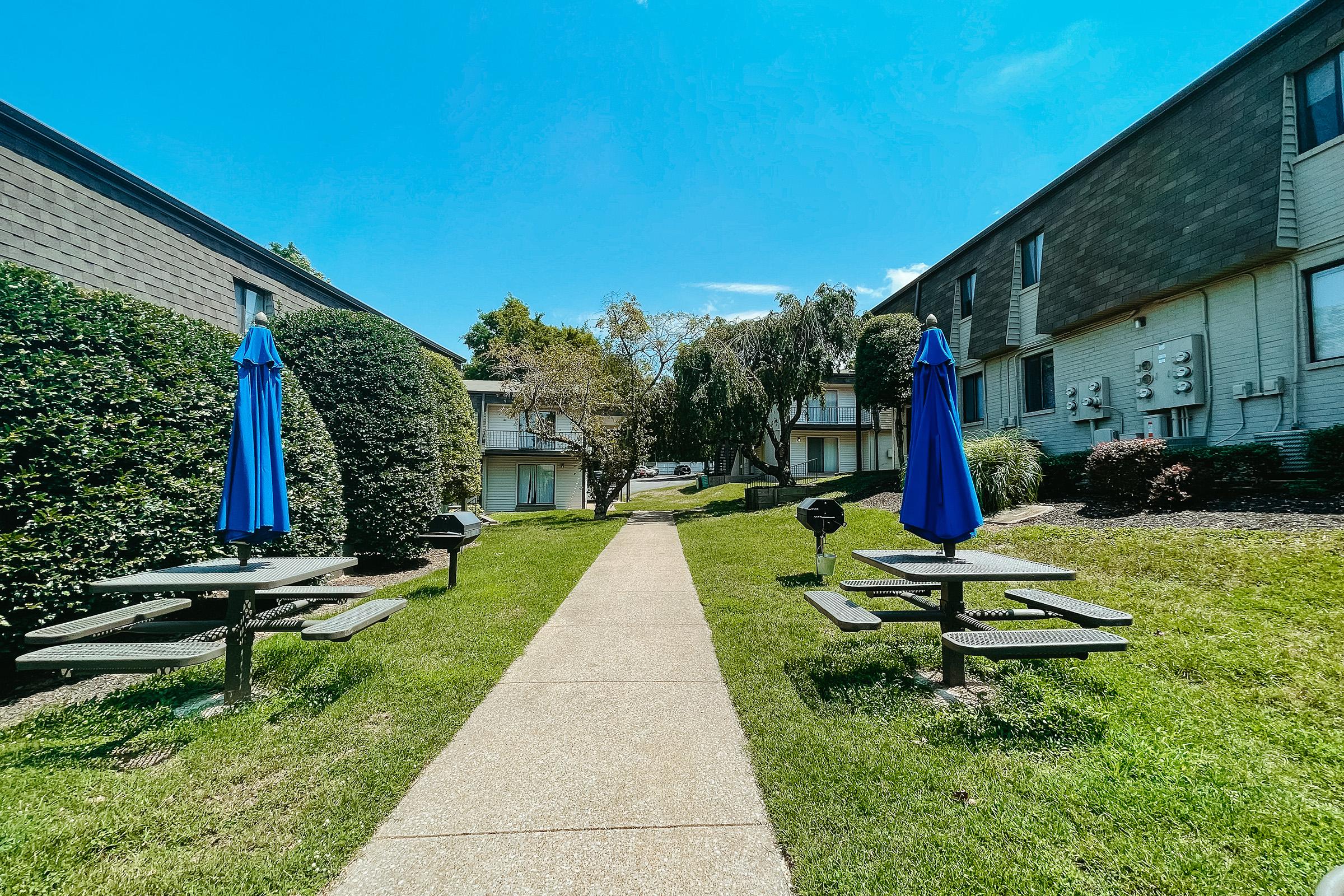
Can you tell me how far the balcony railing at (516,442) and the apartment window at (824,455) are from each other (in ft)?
42.7

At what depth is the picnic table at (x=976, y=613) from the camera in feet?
10.3

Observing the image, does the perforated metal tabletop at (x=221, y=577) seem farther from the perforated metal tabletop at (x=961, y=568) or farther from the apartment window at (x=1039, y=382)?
the apartment window at (x=1039, y=382)

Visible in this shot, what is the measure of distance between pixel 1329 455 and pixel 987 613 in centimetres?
760

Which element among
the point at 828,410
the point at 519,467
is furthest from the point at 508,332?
the point at 828,410

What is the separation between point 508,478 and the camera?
85.7 feet

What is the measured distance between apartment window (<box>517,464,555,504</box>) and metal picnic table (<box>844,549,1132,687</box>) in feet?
76.2

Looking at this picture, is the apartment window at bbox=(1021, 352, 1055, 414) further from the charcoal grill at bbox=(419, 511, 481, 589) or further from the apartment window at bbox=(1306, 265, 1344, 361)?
the charcoal grill at bbox=(419, 511, 481, 589)

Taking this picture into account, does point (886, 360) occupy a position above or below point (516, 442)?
above

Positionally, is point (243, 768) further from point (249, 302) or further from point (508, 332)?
point (508, 332)

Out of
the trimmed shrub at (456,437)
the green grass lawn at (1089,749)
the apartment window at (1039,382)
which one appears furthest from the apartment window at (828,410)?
the green grass lawn at (1089,749)

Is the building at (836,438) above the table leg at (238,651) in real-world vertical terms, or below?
above

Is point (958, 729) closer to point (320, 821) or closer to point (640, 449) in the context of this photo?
point (320, 821)

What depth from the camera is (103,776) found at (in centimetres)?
280

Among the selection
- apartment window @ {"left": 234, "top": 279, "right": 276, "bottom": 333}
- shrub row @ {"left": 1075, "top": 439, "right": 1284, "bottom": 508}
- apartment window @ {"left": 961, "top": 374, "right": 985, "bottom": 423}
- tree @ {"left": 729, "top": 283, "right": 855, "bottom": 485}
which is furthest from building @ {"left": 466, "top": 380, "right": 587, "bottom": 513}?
shrub row @ {"left": 1075, "top": 439, "right": 1284, "bottom": 508}
